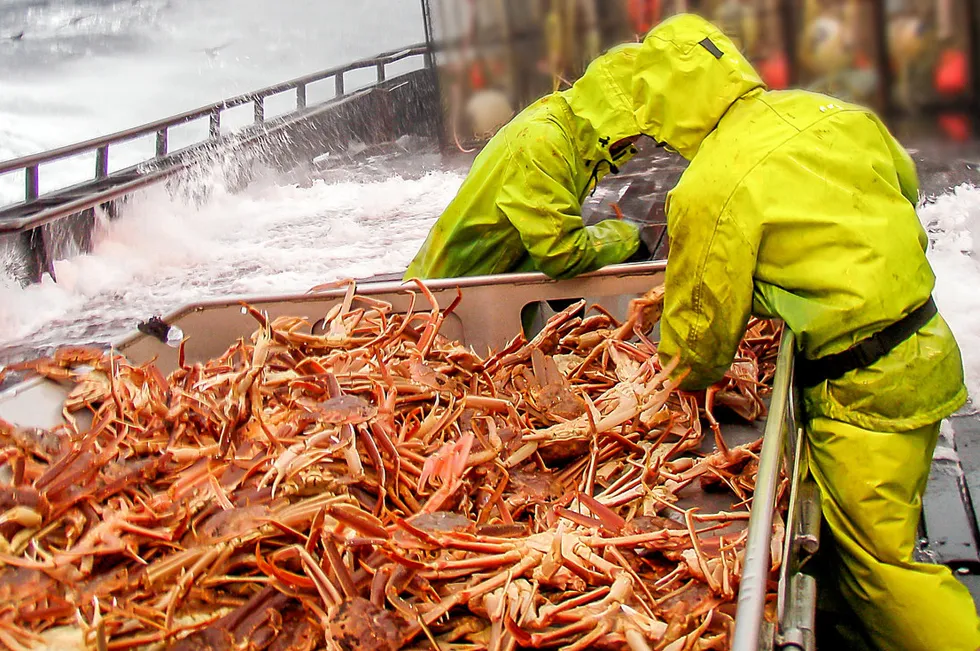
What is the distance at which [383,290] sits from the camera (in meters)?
2.64

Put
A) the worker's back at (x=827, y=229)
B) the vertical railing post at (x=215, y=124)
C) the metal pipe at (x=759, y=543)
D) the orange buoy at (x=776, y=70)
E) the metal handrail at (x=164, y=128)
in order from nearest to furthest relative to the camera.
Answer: the metal pipe at (x=759, y=543) < the worker's back at (x=827, y=229) < the metal handrail at (x=164, y=128) < the orange buoy at (x=776, y=70) < the vertical railing post at (x=215, y=124)

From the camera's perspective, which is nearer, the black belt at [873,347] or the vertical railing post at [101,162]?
the black belt at [873,347]

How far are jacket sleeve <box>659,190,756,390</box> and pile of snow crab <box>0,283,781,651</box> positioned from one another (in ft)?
0.33

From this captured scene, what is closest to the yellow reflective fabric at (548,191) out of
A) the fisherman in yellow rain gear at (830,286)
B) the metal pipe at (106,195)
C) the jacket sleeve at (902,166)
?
the fisherman in yellow rain gear at (830,286)

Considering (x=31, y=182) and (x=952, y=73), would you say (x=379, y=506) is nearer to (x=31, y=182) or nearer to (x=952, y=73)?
(x=31, y=182)

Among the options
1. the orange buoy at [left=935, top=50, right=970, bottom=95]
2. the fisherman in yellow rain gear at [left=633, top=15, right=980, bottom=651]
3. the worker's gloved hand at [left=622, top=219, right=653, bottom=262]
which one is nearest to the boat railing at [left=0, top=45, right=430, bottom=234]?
the worker's gloved hand at [left=622, top=219, right=653, bottom=262]

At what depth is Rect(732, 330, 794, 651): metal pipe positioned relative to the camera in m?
0.92

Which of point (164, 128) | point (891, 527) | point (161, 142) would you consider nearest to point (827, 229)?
point (891, 527)

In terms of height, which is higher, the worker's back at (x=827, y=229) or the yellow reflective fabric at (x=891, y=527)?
the worker's back at (x=827, y=229)

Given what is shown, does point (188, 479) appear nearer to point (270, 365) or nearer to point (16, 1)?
point (270, 365)

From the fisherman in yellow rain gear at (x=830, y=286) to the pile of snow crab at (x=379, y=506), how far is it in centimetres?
23

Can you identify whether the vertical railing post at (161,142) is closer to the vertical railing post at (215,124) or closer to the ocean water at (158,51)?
the vertical railing post at (215,124)

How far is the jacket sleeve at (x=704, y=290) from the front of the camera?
1816mm

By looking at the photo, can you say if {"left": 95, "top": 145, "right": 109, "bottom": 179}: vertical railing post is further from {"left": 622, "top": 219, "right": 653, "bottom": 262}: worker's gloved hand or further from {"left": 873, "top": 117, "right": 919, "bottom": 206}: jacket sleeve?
{"left": 873, "top": 117, "right": 919, "bottom": 206}: jacket sleeve
